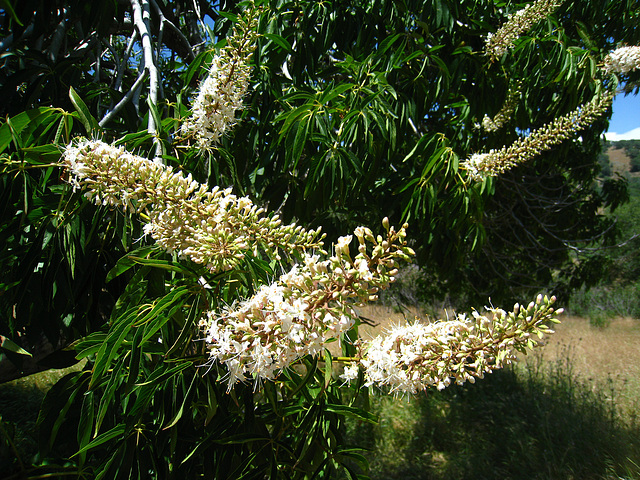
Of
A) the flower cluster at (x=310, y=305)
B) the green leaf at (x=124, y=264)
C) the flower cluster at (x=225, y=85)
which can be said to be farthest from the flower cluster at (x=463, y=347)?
the flower cluster at (x=225, y=85)

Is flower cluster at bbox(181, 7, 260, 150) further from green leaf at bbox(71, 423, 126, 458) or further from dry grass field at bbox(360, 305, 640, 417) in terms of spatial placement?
dry grass field at bbox(360, 305, 640, 417)

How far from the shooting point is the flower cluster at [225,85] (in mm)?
1393

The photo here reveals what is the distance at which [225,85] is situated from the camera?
4.59ft

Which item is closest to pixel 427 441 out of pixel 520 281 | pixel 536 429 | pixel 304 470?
pixel 536 429

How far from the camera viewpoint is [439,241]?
8.89 ft

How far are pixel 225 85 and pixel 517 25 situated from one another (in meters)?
1.80

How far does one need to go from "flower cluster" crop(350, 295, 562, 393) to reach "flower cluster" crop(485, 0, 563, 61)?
76.3 inches

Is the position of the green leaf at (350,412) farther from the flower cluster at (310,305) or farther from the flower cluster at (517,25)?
the flower cluster at (517,25)

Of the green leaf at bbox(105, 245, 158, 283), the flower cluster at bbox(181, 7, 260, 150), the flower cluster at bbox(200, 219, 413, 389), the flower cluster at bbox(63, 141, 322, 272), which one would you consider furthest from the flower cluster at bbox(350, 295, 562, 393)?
the flower cluster at bbox(181, 7, 260, 150)

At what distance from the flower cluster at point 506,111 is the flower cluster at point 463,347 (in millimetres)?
2066

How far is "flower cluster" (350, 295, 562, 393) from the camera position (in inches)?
35.8

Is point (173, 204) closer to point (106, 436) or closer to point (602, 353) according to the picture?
point (106, 436)

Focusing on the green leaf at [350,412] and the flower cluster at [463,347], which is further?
the green leaf at [350,412]

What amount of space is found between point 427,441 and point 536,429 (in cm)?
125
